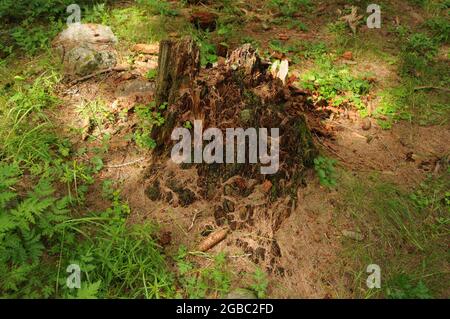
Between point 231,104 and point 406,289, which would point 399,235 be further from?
point 231,104

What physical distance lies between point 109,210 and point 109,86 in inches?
65.2

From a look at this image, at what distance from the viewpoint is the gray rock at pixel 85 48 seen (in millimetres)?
4055

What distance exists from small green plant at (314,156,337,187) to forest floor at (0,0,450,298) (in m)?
0.01

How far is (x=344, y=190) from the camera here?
10.2 ft

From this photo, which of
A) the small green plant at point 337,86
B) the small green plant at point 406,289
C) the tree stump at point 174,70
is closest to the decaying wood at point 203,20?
the small green plant at point 337,86

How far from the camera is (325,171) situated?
125 inches

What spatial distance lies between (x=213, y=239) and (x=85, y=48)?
2.81m

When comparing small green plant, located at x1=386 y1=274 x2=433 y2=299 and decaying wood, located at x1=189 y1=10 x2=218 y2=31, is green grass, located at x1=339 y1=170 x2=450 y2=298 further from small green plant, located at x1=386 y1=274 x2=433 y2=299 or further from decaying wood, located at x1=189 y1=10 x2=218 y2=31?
decaying wood, located at x1=189 y1=10 x2=218 y2=31

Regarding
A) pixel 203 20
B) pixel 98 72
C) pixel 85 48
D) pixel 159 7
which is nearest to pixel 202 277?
pixel 98 72

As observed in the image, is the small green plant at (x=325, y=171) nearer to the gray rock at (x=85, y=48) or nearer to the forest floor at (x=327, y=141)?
the forest floor at (x=327, y=141)

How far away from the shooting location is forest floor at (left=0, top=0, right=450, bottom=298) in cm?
274

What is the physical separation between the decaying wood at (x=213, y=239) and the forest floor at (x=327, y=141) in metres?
0.05
